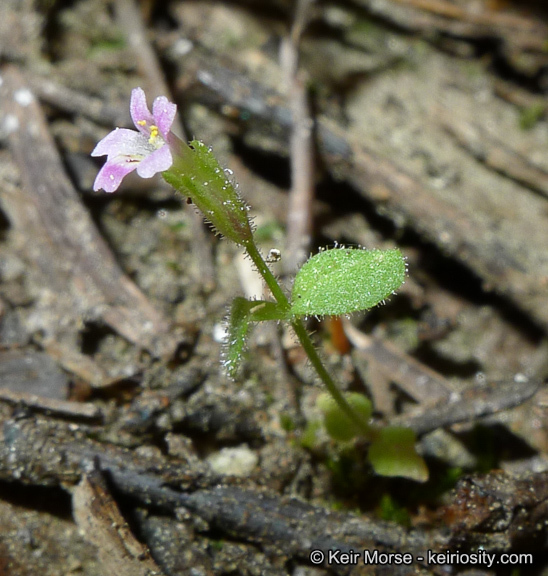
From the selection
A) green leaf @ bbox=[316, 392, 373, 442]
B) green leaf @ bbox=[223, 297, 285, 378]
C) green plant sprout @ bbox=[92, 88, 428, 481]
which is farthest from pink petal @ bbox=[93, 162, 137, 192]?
green leaf @ bbox=[316, 392, 373, 442]

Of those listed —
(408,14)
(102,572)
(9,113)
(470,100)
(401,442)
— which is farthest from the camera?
(408,14)

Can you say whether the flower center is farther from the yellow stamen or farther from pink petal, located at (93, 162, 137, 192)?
pink petal, located at (93, 162, 137, 192)

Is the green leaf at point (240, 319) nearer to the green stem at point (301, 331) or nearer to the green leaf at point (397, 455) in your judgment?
the green stem at point (301, 331)

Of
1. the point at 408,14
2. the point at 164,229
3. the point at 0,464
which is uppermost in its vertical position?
the point at 408,14

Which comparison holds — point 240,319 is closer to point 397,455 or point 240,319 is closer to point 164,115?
point 164,115

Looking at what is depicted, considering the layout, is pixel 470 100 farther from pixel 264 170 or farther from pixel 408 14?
pixel 264 170

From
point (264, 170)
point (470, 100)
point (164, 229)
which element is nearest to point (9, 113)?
point (164, 229)
